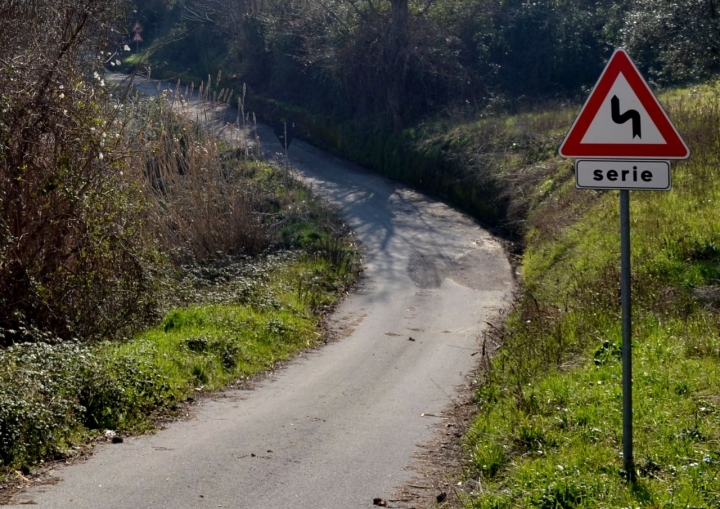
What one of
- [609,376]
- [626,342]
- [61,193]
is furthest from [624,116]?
[61,193]

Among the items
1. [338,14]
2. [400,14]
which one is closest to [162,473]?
[400,14]

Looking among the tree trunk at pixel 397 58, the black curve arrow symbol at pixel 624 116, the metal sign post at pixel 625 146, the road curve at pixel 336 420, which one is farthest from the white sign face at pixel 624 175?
the tree trunk at pixel 397 58

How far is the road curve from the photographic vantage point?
6.43 m

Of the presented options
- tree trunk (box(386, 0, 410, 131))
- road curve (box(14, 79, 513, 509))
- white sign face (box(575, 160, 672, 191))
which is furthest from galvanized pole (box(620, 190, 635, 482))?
tree trunk (box(386, 0, 410, 131))

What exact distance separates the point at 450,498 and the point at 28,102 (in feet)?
23.1

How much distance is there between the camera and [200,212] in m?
17.5

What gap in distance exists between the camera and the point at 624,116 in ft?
18.7

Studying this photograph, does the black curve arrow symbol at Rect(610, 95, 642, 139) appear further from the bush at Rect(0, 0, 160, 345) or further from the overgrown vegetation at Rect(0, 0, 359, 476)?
the bush at Rect(0, 0, 160, 345)

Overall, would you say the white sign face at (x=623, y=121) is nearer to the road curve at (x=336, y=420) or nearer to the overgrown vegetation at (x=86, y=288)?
the road curve at (x=336, y=420)

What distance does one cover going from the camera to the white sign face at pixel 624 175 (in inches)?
222

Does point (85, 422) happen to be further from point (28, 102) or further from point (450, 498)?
point (28, 102)

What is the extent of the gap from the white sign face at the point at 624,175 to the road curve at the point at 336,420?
2.79 meters

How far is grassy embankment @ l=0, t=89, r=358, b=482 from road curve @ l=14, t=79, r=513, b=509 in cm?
42

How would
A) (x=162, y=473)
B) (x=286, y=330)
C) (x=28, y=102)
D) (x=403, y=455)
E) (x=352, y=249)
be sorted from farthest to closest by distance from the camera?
1. (x=352, y=249)
2. (x=286, y=330)
3. (x=28, y=102)
4. (x=403, y=455)
5. (x=162, y=473)
